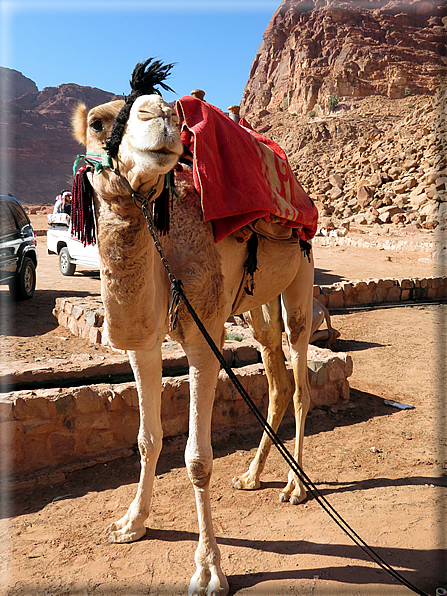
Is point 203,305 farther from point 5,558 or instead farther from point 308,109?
point 308,109

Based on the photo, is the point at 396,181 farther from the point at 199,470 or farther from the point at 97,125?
the point at 97,125

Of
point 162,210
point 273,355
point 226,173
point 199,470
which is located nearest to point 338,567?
point 199,470

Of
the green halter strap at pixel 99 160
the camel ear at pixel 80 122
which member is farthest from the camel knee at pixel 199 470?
the camel ear at pixel 80 122

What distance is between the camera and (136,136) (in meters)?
1.93

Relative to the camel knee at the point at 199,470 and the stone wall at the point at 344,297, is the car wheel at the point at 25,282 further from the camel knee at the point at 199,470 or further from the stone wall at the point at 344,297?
the camel knee at the point at 199,470

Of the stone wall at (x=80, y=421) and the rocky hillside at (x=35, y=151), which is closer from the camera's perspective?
the stone wall at (x=80, y=421)

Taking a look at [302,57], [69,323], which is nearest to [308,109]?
[302,57]

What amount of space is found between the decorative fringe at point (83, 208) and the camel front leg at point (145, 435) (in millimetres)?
993

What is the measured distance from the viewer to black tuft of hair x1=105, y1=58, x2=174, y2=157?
6.74ft

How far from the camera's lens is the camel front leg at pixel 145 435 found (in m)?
3.19

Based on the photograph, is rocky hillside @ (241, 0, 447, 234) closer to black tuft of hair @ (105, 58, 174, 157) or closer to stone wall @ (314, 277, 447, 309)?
stone wall @ (314, 277, 447, 309)

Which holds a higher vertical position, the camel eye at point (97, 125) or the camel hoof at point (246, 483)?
the camel eye at point (97, 125)

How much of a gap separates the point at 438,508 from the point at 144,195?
3286mm

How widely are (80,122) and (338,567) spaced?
3.06 metres
